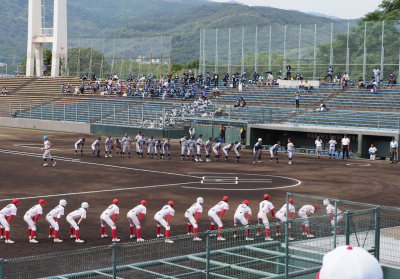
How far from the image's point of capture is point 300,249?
13508mm

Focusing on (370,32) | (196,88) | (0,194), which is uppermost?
(370,32)

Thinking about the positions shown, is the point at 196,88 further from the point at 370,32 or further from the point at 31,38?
the point at 31,38

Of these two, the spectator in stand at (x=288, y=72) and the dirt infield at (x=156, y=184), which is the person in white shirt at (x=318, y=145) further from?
the spectator in stand at (x=288, y=72)

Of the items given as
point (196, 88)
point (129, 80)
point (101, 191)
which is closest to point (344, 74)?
point (196, 88)

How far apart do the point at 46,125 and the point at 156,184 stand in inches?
1419

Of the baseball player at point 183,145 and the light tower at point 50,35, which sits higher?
the light tower at point 50,35

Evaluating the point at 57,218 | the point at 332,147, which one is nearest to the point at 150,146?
the point at 332,147

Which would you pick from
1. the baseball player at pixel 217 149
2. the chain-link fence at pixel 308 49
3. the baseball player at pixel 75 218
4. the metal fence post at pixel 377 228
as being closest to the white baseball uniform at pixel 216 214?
the baseball player at pixel 75 218

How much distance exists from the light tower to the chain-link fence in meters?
22.1

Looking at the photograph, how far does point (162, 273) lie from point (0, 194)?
49.5ft

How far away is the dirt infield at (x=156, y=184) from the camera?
1956 centimetres

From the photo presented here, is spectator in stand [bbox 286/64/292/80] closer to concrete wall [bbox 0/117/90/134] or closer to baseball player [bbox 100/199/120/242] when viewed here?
concrete wall [bbox 0/117/90/134]

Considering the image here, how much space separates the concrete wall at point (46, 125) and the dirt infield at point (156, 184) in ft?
54.8

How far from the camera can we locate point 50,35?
77.0 meters
